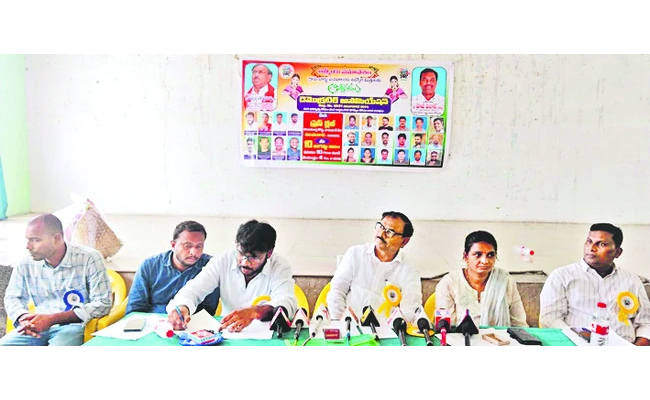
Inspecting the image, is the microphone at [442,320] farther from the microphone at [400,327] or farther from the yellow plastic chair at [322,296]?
the yellow plastic chair at [322,296]

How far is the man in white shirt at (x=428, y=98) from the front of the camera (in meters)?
2.71

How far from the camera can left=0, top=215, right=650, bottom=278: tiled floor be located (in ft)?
8.97

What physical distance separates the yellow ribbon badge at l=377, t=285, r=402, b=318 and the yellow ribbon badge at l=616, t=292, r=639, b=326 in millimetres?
1033

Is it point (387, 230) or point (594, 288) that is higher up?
point (387, 230)

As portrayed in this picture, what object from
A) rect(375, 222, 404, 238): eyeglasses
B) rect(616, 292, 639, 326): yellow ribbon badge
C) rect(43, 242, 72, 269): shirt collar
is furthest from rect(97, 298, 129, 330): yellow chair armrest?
rect(616, 292, 639, 326): yellow ribbon badge

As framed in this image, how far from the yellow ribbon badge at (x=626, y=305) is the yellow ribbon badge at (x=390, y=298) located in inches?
40.7

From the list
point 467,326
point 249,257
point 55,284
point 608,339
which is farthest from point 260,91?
point 608,339

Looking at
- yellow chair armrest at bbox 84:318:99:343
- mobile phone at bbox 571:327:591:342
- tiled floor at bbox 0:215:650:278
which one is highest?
tiled floor at bbox 0:215:650:278

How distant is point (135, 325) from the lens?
2.57 meters

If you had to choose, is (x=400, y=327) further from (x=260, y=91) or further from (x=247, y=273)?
(x=260, y=91)

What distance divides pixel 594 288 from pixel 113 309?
7.41 ft

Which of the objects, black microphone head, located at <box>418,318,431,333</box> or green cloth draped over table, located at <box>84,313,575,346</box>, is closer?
green cloth draped over table, located at <box>84,313,575,346</box>

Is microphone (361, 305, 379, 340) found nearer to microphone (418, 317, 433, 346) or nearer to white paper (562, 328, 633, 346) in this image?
microphone (418, 317, 433, 346)
